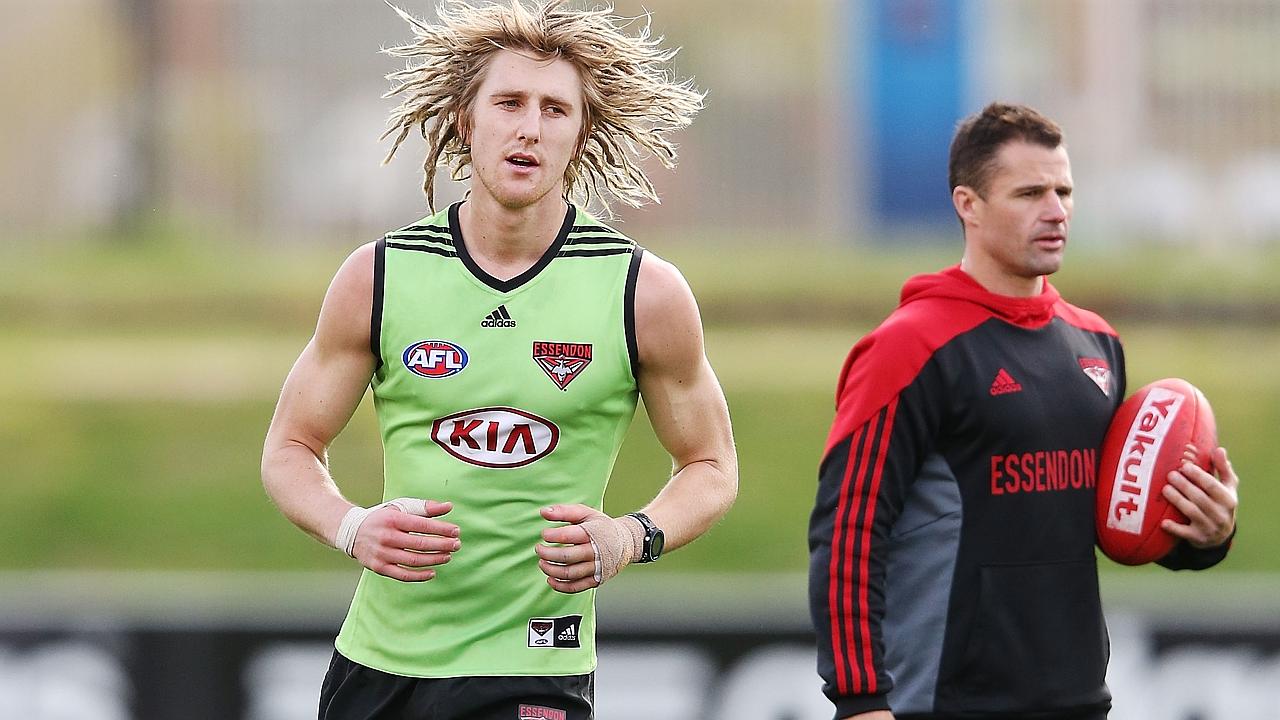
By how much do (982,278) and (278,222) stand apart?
639 inches

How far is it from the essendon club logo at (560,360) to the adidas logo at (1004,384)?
3.23 ft

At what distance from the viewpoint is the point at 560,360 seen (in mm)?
4113

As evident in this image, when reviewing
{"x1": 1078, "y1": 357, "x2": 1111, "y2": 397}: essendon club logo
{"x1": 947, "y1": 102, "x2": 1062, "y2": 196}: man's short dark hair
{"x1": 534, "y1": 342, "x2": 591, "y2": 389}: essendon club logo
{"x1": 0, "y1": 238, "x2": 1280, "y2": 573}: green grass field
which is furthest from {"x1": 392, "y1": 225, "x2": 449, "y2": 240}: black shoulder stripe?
{"x1": 0, "y1": 238, "x2": 1280, "y2": 573}: green grass field

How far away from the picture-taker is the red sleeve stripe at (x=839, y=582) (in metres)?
4.19

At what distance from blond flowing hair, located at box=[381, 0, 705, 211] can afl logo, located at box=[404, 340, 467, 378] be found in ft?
1.83

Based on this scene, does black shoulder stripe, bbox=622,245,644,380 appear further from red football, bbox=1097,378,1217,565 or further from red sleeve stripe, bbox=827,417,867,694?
red football, bbox=1097,378,1217,565

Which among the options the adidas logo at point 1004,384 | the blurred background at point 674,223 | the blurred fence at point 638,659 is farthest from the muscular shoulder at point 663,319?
the blurred background at point 674,223

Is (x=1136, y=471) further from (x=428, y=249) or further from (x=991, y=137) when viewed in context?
(x=428, y=249)

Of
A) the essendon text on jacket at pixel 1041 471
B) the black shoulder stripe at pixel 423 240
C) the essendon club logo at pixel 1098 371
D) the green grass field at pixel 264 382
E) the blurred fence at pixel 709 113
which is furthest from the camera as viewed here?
the blurred fence at pixel 709 113

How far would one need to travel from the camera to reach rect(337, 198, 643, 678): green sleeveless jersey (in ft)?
13.4

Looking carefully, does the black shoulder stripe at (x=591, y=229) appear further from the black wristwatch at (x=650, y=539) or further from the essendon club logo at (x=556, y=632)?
the essendon club logo at (x=556, y=632)

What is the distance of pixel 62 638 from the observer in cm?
858

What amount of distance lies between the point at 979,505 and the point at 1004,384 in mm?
294

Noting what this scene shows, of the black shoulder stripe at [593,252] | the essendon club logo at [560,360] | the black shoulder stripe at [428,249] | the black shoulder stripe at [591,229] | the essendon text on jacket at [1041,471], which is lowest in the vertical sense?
the essendon text on jacket at [1041,471]
